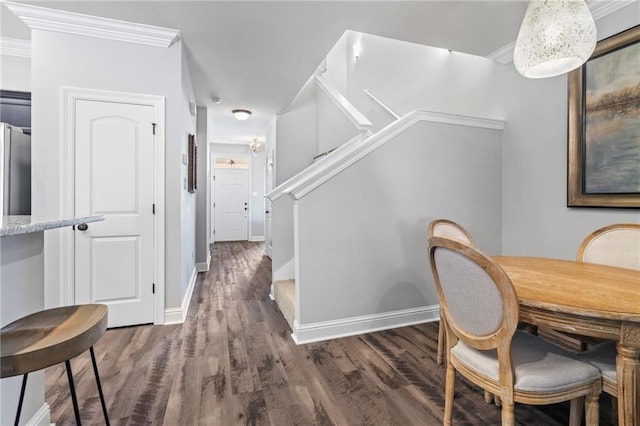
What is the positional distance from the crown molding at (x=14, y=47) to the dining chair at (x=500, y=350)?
4.12 meters

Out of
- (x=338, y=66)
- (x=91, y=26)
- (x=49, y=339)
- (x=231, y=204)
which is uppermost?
(x=338, y=66)

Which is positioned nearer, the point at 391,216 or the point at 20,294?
the point at 20,294

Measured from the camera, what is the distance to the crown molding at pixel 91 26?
90.4 inches

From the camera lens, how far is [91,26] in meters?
2.45

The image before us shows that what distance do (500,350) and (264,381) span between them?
1357mm

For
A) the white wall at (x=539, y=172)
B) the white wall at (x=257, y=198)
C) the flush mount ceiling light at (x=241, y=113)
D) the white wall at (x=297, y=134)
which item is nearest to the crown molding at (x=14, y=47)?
the flush mount ceiling light at (x=241, y=113)

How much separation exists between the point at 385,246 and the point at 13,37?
3.98m

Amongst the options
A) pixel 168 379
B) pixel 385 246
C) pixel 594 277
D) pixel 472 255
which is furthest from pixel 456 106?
pixel 168 379

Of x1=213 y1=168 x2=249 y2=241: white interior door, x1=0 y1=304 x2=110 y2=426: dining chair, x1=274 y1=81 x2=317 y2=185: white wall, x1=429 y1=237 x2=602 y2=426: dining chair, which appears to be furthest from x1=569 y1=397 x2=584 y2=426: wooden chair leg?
x1=213 y1=168 x2=249 y2=241: white interior door

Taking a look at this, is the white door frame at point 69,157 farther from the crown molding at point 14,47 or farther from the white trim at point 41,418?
the white trim at point 41,418

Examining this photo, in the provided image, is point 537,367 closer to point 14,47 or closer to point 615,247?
point 615,247

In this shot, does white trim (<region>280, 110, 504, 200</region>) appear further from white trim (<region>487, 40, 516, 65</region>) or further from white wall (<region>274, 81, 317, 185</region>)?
white wall (<region>274, 81, 317, 185</region>)

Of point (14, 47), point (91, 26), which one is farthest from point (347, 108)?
point (14, 47)

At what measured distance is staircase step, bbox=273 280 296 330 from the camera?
2600mm
